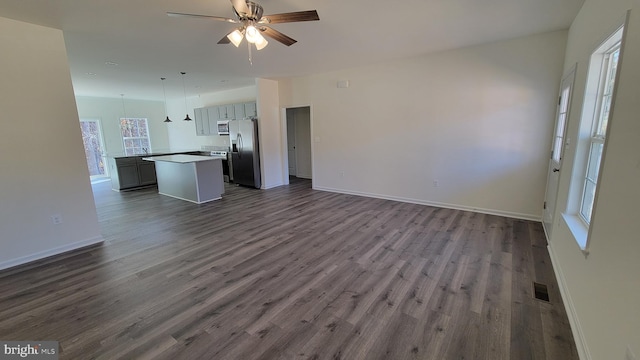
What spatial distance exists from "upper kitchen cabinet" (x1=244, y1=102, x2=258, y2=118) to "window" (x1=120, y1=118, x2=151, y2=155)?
434 centimetres

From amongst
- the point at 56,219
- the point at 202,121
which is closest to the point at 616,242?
the point at 56,219

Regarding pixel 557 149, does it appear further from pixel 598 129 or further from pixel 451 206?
pixel 451 206

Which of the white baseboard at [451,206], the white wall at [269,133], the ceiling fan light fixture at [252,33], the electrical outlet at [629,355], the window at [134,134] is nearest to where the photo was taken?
the electrical outlet at [629,355]


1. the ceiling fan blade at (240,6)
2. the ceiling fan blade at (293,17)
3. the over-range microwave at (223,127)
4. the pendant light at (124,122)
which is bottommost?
the over-range microwave at (223,127)

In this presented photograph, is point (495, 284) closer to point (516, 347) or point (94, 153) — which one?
point (516, 347)

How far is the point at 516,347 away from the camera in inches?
67.5

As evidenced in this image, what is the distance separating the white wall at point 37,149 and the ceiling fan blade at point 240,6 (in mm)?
2478

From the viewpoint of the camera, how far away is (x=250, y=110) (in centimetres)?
722

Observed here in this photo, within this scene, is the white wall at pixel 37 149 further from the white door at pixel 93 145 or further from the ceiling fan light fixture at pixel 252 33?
the white door at pixel 93 145

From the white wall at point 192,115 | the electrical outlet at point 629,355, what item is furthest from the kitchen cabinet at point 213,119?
the electrical outlet at point 629,355

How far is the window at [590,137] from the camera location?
2053mm

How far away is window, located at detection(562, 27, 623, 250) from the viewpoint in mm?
2053

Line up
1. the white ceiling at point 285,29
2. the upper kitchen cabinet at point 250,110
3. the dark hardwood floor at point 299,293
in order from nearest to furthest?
1. the dark hardwood floor at point 299,293
2. the white ceiling at point 285,29
3. the upper kitchen cabinet at point 250,110

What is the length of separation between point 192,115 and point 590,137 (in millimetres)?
10166
